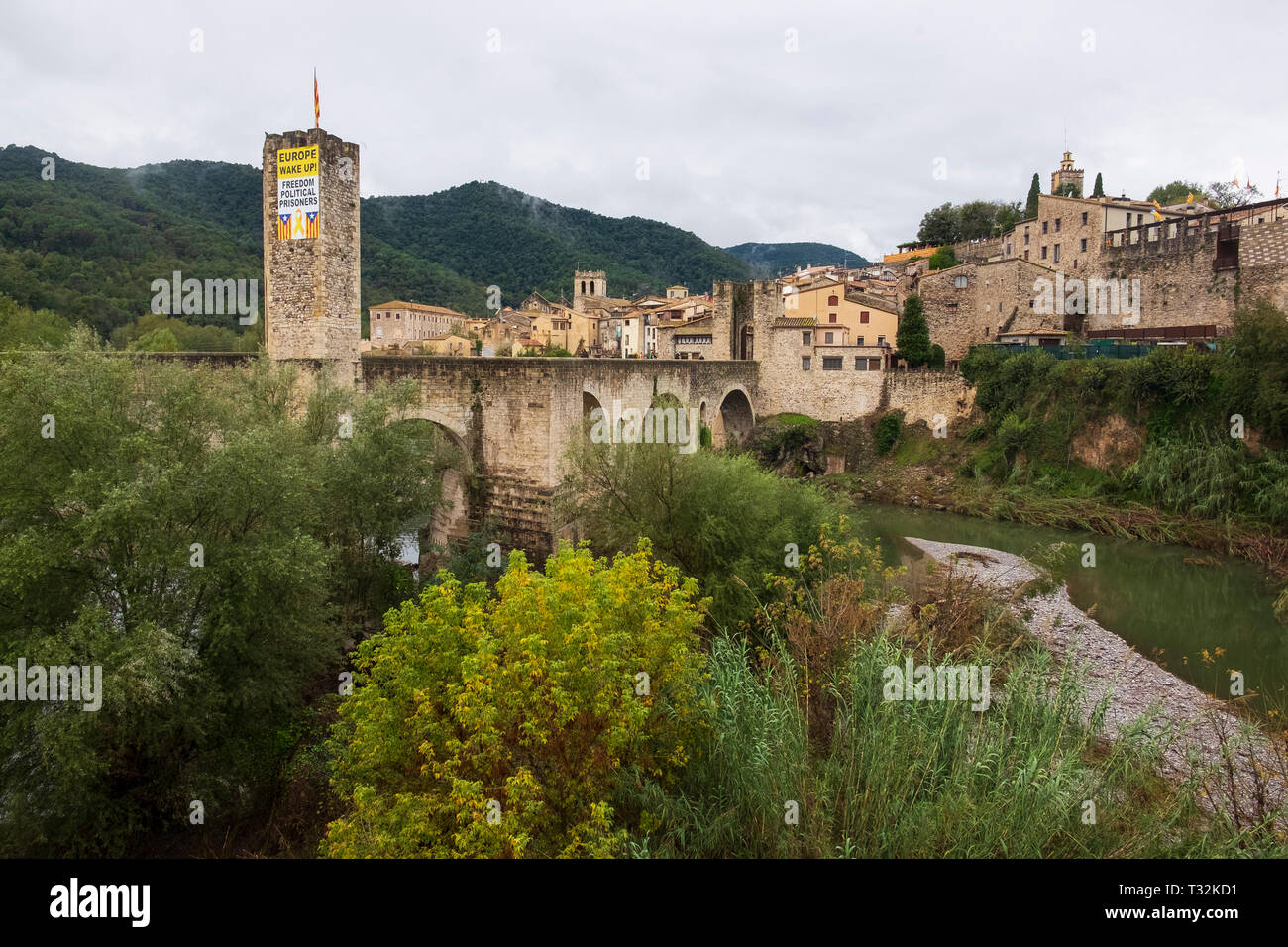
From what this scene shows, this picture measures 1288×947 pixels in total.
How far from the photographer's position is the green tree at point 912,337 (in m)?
41.2

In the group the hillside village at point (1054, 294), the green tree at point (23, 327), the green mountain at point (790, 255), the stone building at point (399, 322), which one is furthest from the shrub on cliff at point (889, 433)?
the green mountain at point (790, 255)

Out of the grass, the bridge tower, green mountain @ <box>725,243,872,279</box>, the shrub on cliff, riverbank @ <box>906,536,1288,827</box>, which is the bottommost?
riverbank @ <box>906,536,1288,827</box>

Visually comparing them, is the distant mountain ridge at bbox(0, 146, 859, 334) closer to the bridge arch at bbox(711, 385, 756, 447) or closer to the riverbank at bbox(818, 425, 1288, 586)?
the bridge arch at bbox(711, 385, 756, 447)

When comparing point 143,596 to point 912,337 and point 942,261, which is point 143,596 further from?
point 942,261

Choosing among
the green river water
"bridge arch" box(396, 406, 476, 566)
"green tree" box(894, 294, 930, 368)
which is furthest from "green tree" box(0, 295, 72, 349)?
"green tree" box(894, 294, 930, 368)

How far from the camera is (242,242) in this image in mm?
56812

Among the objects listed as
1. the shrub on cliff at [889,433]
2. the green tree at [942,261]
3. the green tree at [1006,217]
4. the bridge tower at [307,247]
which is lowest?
the shrub on cliff at [889,433]

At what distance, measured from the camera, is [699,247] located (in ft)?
361

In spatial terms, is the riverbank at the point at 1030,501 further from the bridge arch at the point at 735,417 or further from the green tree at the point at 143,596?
the green tree at the point at 143,596

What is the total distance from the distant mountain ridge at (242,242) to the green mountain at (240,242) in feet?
Answer: 0.39

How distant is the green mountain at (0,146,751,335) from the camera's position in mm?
44156

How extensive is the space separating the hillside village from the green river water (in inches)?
407

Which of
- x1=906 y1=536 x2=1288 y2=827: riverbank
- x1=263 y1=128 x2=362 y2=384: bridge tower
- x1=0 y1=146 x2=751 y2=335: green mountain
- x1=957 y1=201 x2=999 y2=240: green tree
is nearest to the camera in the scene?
x1=906 y1=536 x2=1288 y2=827: riverbank
